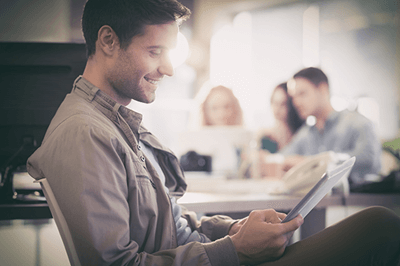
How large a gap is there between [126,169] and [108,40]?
15.0 inches

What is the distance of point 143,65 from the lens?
3.14ft

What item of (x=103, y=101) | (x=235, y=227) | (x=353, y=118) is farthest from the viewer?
(x=353, y=118)

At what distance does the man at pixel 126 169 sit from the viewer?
707 millimetres

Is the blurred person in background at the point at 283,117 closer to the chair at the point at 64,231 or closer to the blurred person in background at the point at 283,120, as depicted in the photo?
the blurred person in background at the point at 283,120

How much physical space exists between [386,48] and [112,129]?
4.91 m

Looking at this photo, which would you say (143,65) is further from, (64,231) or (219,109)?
(219,109)

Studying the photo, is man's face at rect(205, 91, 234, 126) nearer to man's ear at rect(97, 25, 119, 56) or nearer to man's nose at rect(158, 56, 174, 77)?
man's nose at rect(158, 56, 174, 77)

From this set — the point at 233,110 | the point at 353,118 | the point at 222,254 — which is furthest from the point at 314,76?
the point at 222,254

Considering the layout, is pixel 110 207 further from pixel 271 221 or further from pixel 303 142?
pixel 303 142

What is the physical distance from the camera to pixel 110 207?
71 cm

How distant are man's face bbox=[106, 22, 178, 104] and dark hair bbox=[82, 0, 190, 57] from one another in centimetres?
2

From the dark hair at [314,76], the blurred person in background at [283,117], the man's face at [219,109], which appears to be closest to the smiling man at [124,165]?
the man's face at [219,109]

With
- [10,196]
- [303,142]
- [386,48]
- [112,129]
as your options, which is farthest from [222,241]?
[386,48]

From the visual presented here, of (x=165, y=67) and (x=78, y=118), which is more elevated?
(x=165, y=67)
